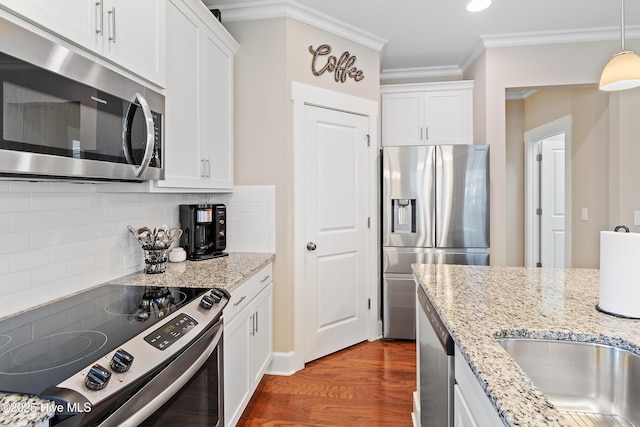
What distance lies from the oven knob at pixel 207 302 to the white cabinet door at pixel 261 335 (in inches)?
29.0

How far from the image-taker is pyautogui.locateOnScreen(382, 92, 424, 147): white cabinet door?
3662 mm

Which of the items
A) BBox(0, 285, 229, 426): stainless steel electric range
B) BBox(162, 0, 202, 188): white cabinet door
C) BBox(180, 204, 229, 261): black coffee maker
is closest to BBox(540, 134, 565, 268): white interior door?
BBox(180, 204, 229, 261): black coffee maker

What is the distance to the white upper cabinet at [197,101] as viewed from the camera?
5.98ft

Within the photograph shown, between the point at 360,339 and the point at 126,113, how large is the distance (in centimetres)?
260

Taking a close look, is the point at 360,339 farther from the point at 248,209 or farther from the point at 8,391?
the point at 8,391

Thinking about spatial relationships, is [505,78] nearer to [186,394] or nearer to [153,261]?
[153,261]

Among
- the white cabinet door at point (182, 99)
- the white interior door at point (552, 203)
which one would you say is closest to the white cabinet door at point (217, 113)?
the white cabinet door at point (182, 99)

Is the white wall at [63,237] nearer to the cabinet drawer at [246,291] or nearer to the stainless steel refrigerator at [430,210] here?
the cabinet drawer at [246,291]

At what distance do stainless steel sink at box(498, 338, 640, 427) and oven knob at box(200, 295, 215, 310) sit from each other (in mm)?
1053

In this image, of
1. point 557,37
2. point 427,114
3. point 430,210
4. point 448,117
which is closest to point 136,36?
point 430,210

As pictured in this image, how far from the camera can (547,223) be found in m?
4.59

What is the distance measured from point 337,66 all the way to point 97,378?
9.02 feet

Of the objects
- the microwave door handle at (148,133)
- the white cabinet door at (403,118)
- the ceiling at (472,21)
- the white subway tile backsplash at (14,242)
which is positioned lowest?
the white subway tile backsplash at (14,242)

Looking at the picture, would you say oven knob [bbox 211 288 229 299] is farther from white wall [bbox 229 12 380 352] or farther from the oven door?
white wall [bbox 229 12 380 352]
